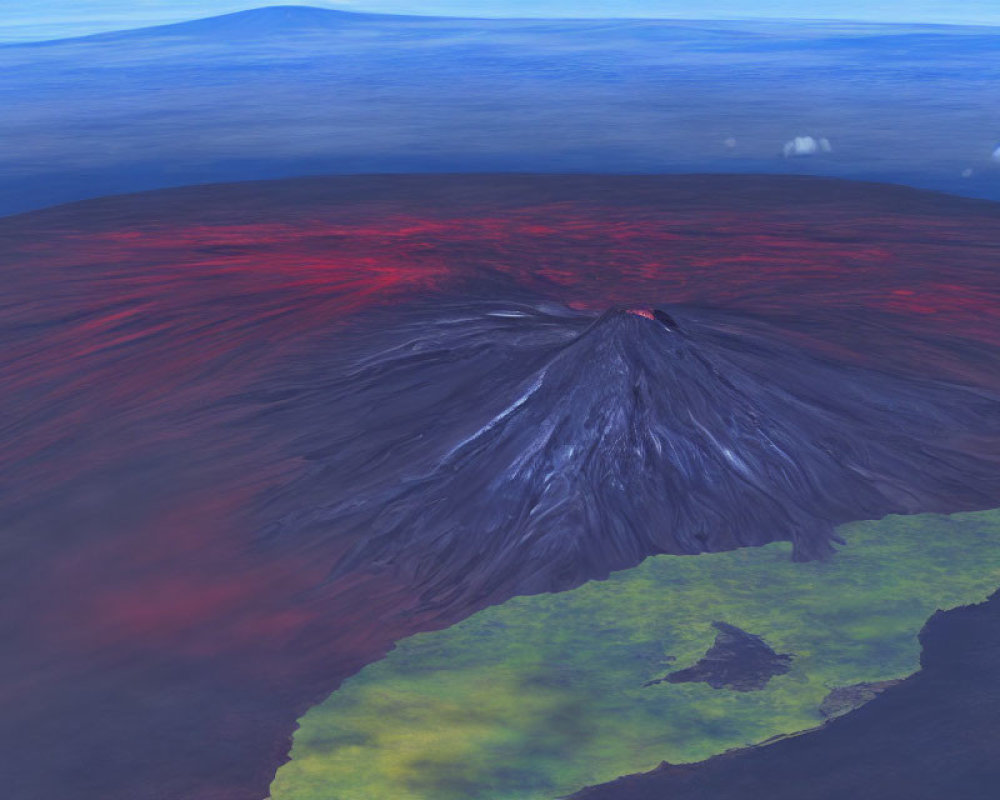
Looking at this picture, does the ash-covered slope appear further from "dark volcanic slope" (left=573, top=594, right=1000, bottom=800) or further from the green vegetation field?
"dark volcanic slope" (left=573, top=594, right=1000, bottom=800)

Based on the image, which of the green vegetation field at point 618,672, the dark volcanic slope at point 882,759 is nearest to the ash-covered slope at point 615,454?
the green vegetation field at point 618,672

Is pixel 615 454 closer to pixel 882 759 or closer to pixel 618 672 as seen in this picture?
pixel 618 672

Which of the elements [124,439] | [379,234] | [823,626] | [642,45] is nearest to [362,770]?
[823,626]

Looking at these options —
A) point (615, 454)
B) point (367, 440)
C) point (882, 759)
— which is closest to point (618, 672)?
point (882, 759)

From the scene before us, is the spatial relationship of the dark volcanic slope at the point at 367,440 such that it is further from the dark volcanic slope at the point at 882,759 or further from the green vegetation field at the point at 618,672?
the dark volcanic slope at the point at 882,759

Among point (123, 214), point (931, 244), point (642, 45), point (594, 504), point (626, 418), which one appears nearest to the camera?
point (594, 504)

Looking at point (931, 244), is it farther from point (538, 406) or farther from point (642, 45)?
point (642, 45)
